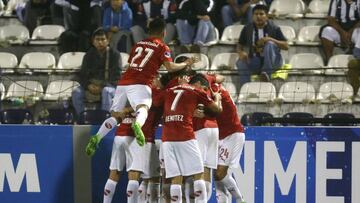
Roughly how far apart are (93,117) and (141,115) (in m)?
2.55

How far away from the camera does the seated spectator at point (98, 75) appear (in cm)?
1634

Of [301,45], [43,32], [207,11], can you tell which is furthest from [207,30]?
[43,32]

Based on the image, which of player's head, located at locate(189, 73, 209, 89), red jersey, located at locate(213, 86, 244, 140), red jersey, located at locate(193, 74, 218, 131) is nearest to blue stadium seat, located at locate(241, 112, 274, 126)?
red jersey, located at locate(213, 86, 244, 140)

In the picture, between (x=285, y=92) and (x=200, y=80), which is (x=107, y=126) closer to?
(x=200, y=80)

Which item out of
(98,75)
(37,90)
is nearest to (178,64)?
(98,75)

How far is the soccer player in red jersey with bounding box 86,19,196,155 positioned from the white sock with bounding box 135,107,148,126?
0.07 metres

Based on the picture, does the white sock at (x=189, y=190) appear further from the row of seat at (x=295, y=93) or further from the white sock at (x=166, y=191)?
the row of seat at (x=295, y=93)

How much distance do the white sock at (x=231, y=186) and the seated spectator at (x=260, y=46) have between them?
3445mm

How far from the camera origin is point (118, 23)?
18.5 m

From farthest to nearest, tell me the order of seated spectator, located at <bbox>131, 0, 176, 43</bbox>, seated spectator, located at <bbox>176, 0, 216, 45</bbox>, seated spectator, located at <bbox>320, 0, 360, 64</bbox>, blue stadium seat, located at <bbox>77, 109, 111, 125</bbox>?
seated spectator, located at <bbox>131, 0, 176, 43</bbox> → seated spectator, located at <bbox>176, 0, 216, 45</bbox> → seated spectator, located at <bbox>320, 0, 360, 64</bbox> → blue stadium seat, located at <bbox>77, 109, 111, 125</bbox>

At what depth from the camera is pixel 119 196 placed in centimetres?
1446

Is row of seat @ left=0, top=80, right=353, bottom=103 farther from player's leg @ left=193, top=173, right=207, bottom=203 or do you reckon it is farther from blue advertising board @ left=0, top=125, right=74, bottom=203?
player's leg @ left=193, top=173, right=207, bottom=203

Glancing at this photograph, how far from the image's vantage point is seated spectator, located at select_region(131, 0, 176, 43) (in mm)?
18516

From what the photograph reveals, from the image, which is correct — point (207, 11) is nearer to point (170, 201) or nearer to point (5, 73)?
point (5, 73)
